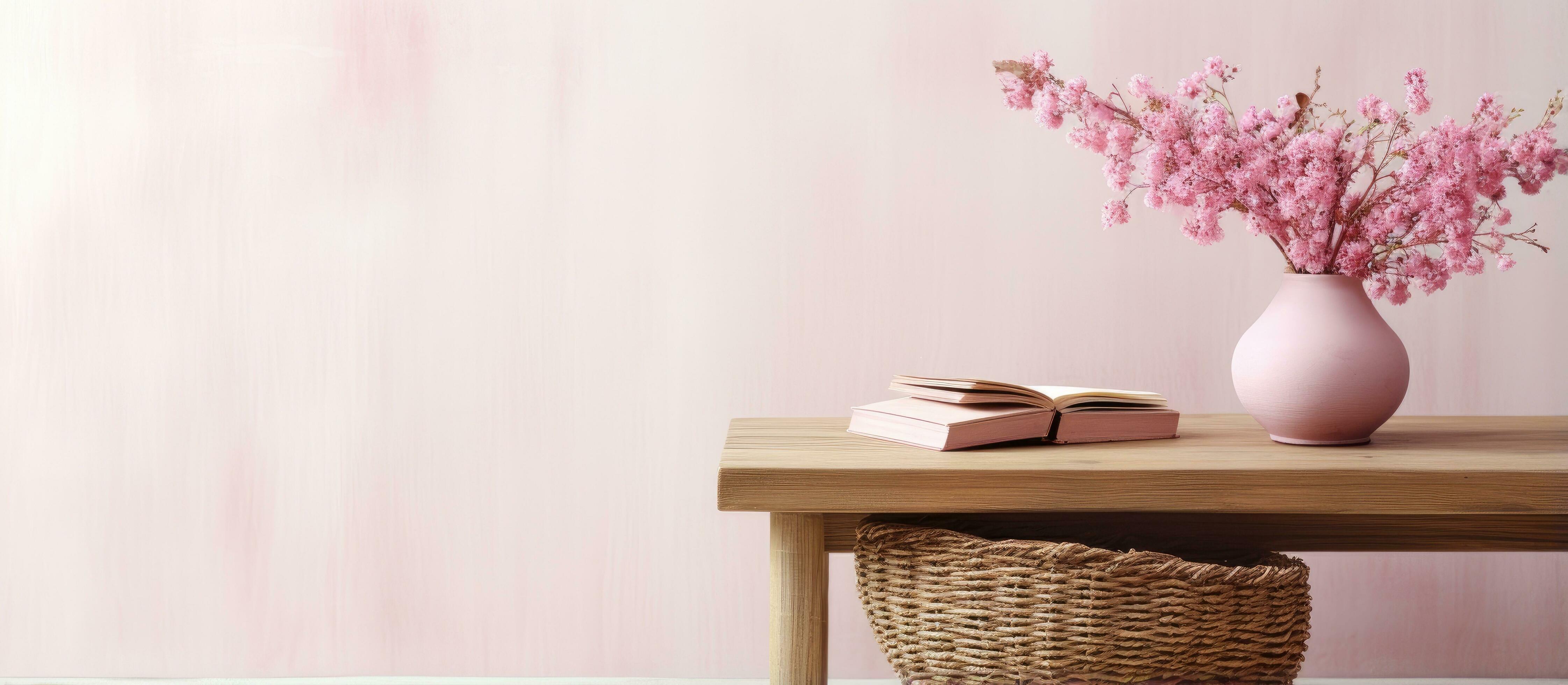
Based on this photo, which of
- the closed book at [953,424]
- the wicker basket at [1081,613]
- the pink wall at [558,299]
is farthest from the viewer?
the pink wall at [558,299]

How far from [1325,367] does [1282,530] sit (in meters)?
0.21

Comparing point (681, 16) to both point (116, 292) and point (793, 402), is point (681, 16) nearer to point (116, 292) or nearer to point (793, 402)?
point (793, 402)

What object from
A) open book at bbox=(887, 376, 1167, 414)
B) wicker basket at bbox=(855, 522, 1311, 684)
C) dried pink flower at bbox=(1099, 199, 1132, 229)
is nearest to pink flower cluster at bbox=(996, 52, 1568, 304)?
dried pink flower at bbox=(1099, 199, 1132, 229)

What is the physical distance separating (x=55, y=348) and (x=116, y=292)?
139 mm

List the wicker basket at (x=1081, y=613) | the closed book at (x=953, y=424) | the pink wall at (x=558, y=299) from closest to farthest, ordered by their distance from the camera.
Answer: the wicker basket at (x=1081, y=613) < the closed book at (x=953, y=424) < the pink wall at (x=558, y=299)

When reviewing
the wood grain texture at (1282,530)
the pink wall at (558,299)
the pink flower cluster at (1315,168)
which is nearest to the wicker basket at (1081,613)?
the wood grain texture at (1282,530)

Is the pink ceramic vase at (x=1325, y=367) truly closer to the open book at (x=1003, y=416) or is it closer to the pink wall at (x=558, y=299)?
the open book at (x=1003, y=416)

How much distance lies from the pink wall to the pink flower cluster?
0.61 m

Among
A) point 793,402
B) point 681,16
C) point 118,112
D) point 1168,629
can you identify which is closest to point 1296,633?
point 1168,629

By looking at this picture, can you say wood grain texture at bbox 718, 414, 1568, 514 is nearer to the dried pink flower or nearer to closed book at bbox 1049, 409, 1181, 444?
closed book at bbox 1049, 409, 1181, 444

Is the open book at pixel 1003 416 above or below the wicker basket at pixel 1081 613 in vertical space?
above

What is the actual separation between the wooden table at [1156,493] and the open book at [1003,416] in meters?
0.02

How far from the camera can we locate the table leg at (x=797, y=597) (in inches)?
45.5

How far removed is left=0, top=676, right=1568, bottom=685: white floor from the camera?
188 centimetres
